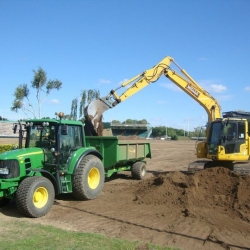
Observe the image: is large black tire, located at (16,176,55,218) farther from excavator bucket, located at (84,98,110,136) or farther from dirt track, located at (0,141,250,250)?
excavator bucket, located at (84,98,110,136)

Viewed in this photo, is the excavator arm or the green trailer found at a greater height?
the excavator arm

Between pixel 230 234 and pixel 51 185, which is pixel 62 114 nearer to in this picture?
pixel 51 185

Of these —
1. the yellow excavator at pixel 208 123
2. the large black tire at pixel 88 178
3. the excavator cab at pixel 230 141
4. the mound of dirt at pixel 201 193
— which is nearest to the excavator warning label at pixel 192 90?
the yellow excavator at pixel 208 123

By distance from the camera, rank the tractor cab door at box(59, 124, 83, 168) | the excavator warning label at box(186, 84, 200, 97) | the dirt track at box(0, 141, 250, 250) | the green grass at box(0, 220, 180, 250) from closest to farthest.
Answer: the green grass at box(0, 220, 180, 250) → the dirt track at box(0, 141, 250, 250) → the tractor cab door at box(59, 124, 83, 168) → the excavator warning label at box(186, 84, 200, 97)

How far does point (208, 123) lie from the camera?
48.3ft

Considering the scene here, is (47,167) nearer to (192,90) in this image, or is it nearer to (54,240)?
(54,240)

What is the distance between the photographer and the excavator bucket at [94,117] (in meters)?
12.5

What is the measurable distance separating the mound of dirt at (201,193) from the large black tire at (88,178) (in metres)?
1.16

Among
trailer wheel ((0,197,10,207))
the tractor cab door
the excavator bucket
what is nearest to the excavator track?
the excavator bucket

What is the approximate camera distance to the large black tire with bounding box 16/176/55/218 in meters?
7.25

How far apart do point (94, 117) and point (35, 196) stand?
5406 millimetres

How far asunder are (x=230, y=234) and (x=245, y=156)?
6.92m

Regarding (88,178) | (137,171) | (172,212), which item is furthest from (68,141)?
(137,171)

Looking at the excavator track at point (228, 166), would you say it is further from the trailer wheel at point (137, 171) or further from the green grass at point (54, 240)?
the green grass at point (54, 240)
